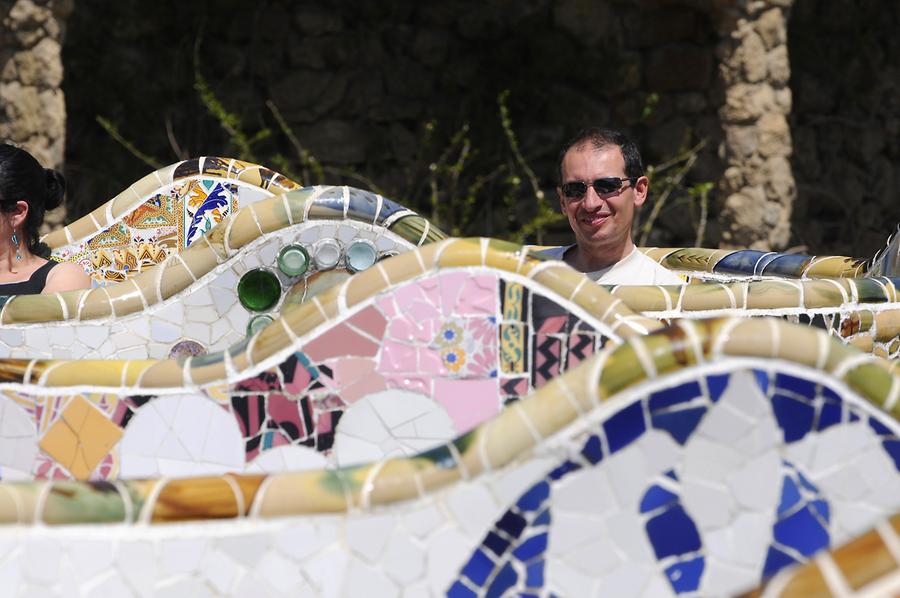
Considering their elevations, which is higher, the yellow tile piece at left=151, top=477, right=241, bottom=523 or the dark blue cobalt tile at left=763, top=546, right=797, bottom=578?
the yellow tile piece at left=151, top=477, right=241, bottom=523

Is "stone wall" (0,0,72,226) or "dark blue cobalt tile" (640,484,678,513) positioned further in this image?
"stone wall" (0,0,72,226)

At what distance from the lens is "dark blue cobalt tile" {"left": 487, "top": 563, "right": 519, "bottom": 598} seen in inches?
43.7

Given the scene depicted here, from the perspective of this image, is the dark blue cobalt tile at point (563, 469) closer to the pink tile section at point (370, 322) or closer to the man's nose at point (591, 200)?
the pink tile section at point (370, 322)

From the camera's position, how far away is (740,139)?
5.31 meters

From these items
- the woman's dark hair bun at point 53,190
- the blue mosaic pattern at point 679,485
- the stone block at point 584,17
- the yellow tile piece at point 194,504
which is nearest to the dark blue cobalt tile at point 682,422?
the blue mosaic pattern at point 679,485

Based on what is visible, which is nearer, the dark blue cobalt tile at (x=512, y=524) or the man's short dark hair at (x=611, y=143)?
the dark blue cobalt tile at (x=512, y=524)

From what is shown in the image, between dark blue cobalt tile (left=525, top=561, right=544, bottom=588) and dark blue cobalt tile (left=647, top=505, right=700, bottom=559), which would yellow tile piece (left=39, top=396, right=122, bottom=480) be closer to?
dark blue cobalt tile (left=525, top=561, right=544, bottom=588)

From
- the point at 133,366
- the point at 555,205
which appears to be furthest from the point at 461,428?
the point at 555,205

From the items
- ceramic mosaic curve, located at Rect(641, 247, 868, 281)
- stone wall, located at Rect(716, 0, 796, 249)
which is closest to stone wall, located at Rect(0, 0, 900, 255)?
stone wall, located at Rect(716, 0, 796, 249)

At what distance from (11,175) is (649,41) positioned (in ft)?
14.8

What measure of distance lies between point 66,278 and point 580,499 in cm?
168

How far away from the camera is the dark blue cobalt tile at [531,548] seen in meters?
1.10

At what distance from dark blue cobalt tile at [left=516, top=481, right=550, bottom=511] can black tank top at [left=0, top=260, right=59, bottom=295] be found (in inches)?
64.4

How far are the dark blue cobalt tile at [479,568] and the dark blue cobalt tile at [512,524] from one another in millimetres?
34
